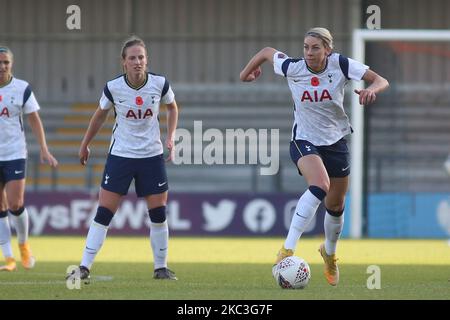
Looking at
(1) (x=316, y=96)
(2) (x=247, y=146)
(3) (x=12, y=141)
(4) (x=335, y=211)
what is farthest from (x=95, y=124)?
(2) (x=247, y=146)

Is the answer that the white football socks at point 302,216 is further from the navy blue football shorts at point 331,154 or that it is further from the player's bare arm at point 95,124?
the player's bare arm at point 95,124

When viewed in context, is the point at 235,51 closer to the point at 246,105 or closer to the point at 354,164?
the point at 246,105

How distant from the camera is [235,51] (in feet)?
80.3

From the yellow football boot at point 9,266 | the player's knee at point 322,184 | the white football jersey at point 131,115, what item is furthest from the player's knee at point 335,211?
the yellow football boot at point 9,266

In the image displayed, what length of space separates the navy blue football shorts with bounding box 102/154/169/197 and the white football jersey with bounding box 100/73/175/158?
0.19ft

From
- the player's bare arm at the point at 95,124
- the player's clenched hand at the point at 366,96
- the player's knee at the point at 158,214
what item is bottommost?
the player's knee at the point at 158,214

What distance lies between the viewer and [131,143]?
366 inches

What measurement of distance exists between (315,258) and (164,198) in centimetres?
391

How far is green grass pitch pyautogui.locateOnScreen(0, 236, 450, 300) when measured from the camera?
7941 millimetres

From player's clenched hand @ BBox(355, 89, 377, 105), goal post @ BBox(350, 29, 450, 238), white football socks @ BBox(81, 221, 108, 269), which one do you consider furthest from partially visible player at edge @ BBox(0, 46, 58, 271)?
goal post @ BBox(350, 29, 450, 238)

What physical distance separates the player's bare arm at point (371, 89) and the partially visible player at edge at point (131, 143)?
177 centimetres

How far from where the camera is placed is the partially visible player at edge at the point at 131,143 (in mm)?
9164

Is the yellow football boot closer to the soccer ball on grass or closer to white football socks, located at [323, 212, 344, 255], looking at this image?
white football socks, located at [323, 212, 344, 255]

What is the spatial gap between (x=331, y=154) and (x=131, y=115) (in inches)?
66.2
